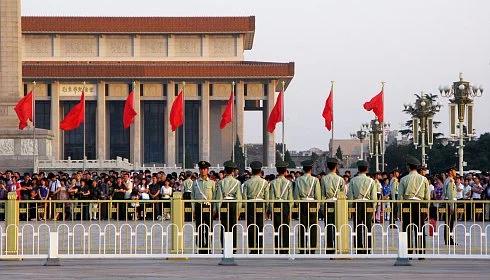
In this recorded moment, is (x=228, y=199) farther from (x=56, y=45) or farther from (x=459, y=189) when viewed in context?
(x=56, y=45)

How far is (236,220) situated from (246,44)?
253 ft

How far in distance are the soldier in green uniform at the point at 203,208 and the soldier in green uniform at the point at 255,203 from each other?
0.47 metres

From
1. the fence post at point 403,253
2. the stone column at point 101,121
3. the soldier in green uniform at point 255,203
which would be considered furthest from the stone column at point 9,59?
the stone column at point 101,121

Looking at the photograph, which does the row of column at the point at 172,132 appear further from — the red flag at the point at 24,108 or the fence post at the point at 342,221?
the fence post at the point at 342,221

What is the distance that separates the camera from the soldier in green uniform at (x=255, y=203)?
1659cm

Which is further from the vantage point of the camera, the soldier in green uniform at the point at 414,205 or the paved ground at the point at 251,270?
the soldier in green uniform at the point at 414,205

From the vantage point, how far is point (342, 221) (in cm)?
1630

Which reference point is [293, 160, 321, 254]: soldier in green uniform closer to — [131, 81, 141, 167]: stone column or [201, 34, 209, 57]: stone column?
[131, 81, 141, 167]: stone column

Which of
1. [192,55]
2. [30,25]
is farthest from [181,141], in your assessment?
[30,25]

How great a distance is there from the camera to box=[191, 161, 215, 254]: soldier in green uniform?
1662 cm

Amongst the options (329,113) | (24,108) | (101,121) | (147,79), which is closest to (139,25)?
(147,79)

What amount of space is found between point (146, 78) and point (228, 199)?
210ft

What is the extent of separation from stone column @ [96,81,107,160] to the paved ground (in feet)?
214

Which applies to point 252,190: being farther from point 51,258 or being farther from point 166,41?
point 166,41
